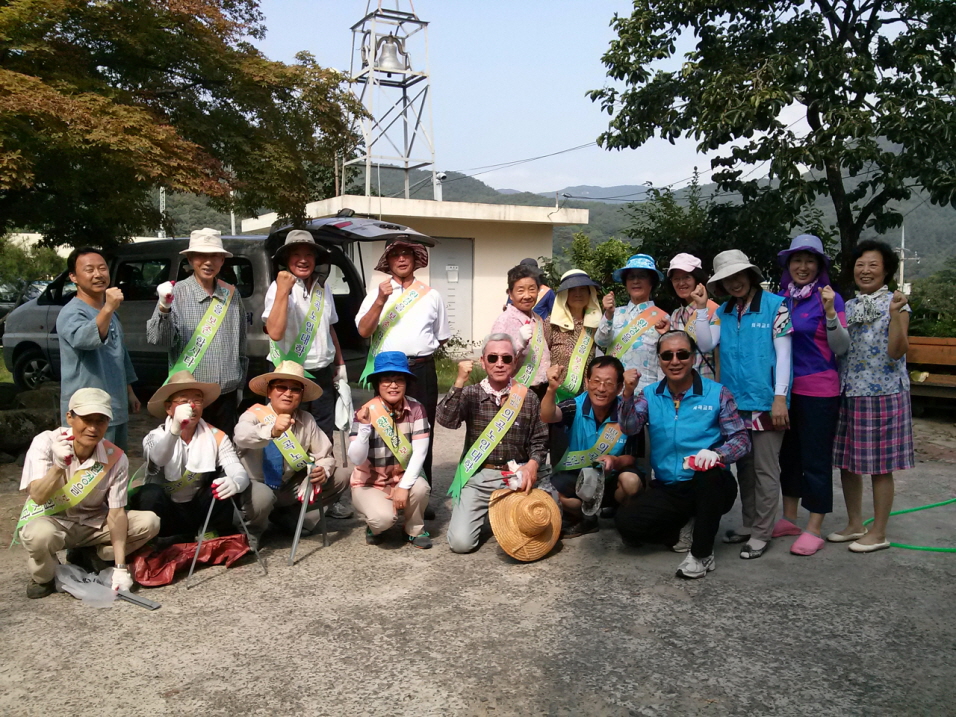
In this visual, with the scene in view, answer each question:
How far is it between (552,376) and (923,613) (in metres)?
2.13

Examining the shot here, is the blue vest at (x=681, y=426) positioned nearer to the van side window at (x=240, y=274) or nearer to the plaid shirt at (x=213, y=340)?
the plaid shirt at (x=213, y=340)

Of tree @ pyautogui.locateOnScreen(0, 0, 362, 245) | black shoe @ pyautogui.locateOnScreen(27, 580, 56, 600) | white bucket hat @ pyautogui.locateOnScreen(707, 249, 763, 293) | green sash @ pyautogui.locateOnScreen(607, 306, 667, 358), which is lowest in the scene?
black shoe @ pyautogui.locateOnScreen(27, 580, 56, 600)

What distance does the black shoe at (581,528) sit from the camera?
191 inches

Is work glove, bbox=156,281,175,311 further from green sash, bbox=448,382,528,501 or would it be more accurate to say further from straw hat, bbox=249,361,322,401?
green sash, bbox=448,382,528,501

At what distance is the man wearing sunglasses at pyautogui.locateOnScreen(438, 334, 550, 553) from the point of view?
4625mm

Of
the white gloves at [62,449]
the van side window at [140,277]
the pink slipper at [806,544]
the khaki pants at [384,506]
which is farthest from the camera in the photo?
the van side window at [140,277]

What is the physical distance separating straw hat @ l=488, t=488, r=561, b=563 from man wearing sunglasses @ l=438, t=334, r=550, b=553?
19 centimetres

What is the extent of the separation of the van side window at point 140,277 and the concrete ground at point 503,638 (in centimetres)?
436

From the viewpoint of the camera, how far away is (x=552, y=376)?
14.5 ft

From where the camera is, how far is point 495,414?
15.3ft

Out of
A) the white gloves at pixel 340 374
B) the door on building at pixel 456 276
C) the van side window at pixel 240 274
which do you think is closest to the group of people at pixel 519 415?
the white gloves at pixel 340 374

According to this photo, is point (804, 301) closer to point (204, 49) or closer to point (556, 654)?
point (556, 654)

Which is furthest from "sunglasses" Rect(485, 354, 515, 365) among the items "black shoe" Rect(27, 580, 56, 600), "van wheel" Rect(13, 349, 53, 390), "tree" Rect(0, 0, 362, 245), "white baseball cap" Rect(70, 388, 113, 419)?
"van wheel" Rect(13, 349, 53, 390)

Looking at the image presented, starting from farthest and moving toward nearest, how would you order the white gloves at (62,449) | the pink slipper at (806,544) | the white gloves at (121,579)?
1. the pink slipper at (806,544)
2. the white gloves at (121,579)
3. the white gloves at (62,449)
